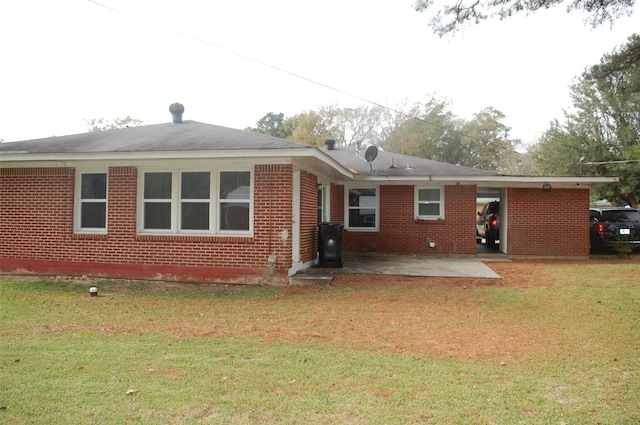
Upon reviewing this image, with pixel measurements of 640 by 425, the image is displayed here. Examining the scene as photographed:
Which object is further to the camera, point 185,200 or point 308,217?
point 308,217

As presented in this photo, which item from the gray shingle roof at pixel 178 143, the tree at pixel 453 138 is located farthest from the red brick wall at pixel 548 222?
the tree at pixel 453 138

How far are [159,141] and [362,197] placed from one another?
22.7ft

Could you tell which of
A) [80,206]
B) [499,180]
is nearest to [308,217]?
[80,206]

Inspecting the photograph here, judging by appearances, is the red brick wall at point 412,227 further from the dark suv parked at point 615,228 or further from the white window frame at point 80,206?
the white window frame at point 80,206

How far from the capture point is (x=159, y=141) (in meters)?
10.2

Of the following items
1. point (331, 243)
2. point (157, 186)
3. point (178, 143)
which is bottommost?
point (331, 243)

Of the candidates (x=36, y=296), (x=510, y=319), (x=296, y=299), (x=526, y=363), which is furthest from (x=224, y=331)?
(x=36, y=296)

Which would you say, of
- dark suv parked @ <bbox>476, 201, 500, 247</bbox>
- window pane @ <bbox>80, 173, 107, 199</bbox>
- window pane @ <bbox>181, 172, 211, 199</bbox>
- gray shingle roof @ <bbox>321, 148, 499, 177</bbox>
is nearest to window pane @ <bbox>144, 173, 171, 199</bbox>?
window pane @ <bbox>181, 172, 211, 199</bbox>

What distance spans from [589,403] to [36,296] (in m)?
8.76

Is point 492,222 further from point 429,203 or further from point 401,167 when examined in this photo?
point 401,167

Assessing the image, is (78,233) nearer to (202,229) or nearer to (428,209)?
(202,229)

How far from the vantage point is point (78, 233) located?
404 inches

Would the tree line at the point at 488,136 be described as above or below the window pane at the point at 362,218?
above

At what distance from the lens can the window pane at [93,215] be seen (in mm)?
10195
